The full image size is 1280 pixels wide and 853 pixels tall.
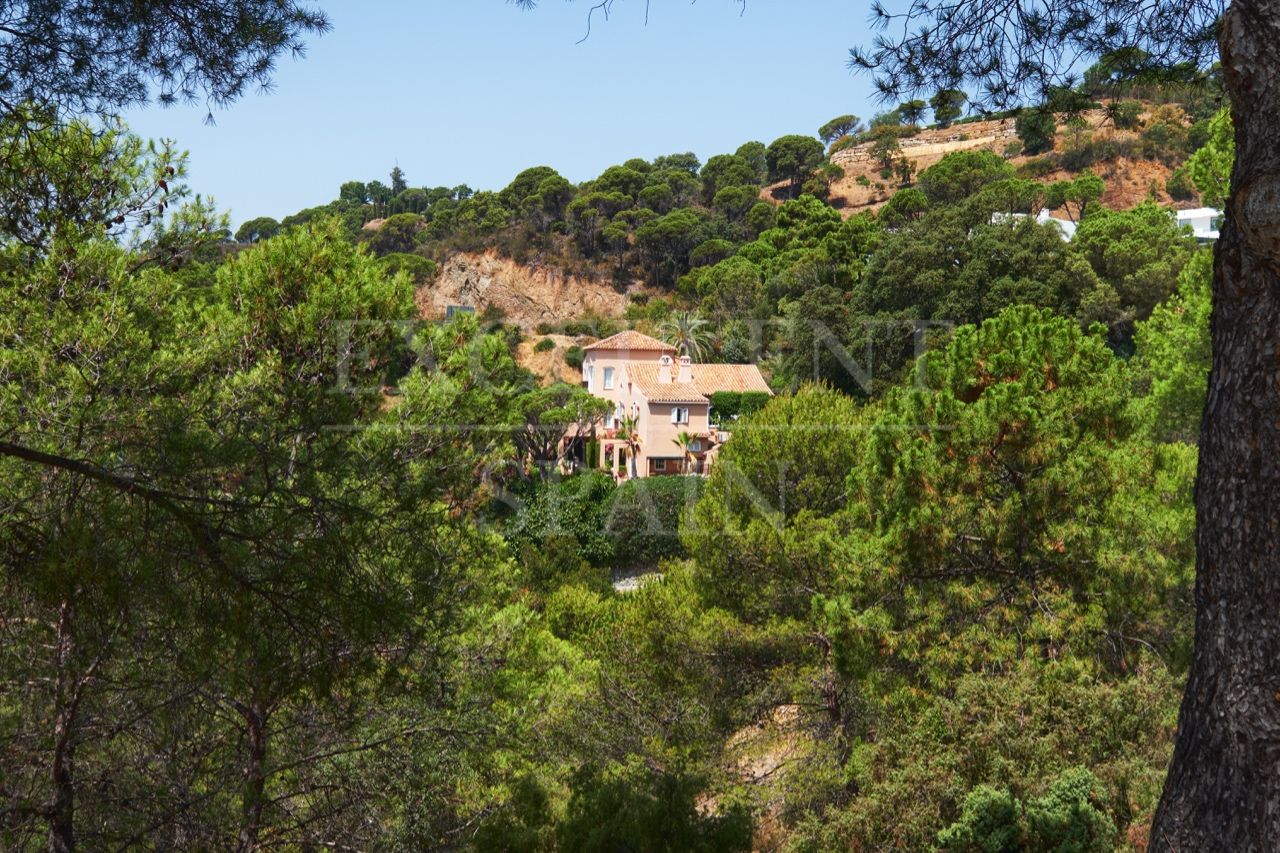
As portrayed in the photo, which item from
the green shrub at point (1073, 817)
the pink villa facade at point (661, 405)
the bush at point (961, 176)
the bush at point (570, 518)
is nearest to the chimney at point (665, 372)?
the pink villa facade at point (661, 405)

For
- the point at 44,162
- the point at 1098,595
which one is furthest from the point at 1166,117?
the point at 44,162

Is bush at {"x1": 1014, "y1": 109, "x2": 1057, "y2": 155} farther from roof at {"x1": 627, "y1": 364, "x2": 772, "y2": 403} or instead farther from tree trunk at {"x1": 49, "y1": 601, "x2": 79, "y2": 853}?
roof at {"x1": 627, "y1": 364, "x2": 772, "y2": 403}

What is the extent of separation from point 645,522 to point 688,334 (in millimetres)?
22876

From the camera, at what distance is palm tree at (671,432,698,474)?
3709cm

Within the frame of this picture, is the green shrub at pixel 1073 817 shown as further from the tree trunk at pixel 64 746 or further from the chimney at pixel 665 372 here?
the chimney at pixel 665 372

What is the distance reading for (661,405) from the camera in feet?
123

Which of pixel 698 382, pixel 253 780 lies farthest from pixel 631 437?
pixel 253 780

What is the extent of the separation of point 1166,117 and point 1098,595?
63.2 m

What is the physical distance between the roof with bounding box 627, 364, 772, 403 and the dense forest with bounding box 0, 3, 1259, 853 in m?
18.9

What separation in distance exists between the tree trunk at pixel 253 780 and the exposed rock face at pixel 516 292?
61709 millimetres

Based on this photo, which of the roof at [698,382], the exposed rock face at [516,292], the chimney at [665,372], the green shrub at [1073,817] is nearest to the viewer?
the green shrub at [1073,817]

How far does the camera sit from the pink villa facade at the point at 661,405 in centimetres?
3753

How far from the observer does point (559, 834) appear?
8375mm

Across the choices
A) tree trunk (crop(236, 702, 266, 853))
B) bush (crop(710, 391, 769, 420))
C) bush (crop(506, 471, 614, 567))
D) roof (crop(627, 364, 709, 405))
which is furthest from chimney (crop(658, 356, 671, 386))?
tree trunk (crop(236, 702, 266, 853))
